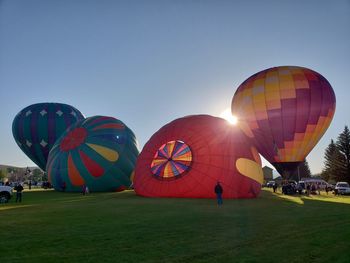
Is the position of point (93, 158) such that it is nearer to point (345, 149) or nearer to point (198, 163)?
point (198, 163)

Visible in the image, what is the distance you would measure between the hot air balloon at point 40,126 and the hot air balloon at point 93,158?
10198 mm

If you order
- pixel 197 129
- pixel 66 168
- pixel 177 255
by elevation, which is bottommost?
pixel 177 255

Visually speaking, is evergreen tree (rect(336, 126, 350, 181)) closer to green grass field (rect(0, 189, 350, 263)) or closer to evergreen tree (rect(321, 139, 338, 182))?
evergreen tree (rect(321, 139, 338, 182))

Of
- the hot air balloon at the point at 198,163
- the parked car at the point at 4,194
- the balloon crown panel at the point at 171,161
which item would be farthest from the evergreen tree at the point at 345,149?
the parked car at the point at 4,194

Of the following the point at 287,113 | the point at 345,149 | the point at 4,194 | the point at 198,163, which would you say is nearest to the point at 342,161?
the point at 345,149

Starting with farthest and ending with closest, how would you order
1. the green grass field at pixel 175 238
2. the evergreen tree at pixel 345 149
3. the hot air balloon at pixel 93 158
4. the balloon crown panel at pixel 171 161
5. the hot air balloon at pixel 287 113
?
the evergreen tree at pixel 345 149 < the hot air balloon at pixel 93 158 < the hot air balloon at pixel 287 113 < the balloon crown panel at pixel 171 161 < the green grass field at pixel 175 238

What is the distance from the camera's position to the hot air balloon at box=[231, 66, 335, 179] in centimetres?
2694

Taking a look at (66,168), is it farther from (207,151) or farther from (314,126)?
(314,126)

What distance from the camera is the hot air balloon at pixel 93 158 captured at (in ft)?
93.3

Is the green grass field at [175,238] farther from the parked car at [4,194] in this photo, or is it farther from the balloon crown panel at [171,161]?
the parked car at [4,194]

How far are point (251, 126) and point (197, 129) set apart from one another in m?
8.24

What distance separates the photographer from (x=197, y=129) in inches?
875

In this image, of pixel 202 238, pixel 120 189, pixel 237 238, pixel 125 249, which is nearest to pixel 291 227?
pixel 237 238

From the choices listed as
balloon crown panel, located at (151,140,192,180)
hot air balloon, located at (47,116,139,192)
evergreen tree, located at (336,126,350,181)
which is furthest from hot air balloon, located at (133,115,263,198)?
evergreen tree, located at (336,126,350,181)
